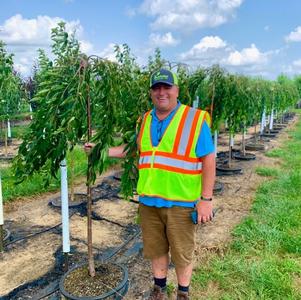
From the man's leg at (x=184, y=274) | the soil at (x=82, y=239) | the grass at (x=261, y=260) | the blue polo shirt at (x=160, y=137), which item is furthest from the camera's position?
the soil at (x=82, y=239)

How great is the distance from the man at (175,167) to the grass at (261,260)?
2.74ft

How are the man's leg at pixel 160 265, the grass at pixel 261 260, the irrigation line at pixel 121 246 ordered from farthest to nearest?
the irrigation line at pixel 121 246, the grass at pixel 261 260, the man's leg at pixel 160 265

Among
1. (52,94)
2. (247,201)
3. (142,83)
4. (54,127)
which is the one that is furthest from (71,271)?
(247,201)

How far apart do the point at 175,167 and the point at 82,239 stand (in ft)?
8.10

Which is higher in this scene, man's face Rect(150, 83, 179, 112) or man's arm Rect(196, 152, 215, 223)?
man's face Rect(150, 83, 179, 112)

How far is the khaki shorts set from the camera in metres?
2.78

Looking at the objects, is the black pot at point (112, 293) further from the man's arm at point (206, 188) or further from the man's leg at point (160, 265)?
the man's arm at point (206, 188)

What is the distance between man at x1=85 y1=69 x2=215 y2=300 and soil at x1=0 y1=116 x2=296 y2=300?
0.93 metres

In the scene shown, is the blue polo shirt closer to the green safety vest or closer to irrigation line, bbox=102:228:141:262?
the green safety vest

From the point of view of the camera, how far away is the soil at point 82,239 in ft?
11.8

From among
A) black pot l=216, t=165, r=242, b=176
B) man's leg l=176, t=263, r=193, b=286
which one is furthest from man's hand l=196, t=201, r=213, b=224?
black pot l=216, t=165, r=242, b=176

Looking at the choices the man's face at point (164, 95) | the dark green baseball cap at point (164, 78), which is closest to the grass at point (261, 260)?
the man's face at point (164, 95)

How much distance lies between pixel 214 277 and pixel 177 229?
3.90 feet

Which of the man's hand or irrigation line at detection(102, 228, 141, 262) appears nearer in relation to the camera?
the man's hand
